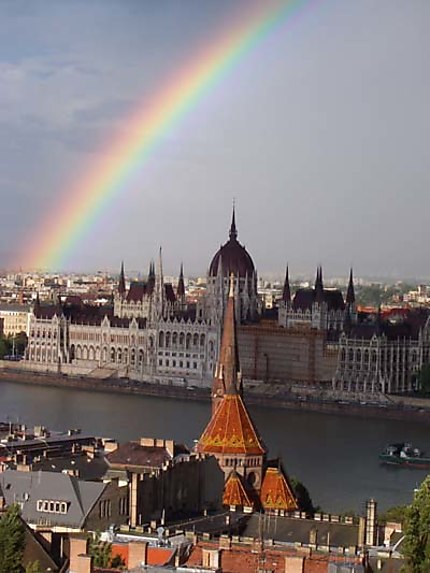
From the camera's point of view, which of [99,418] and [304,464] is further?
[99,418]

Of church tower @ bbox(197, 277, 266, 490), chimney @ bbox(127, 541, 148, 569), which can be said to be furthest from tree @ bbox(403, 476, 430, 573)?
church tower @ bbox(197, 277, 266, 490)

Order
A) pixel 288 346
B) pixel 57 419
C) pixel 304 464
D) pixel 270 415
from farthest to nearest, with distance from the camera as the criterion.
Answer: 1. pixel 288 346
2. pixel 270 415
3. pixel 57 419
4. pixel 304 464

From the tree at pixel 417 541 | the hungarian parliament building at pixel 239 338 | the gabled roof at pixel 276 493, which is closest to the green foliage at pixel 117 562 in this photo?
the tree at pixel 417 541

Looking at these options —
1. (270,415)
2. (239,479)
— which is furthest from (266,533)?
(270,415)

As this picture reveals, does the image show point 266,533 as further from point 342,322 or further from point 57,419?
point 342,322

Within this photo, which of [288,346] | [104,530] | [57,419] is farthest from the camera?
[288,346]

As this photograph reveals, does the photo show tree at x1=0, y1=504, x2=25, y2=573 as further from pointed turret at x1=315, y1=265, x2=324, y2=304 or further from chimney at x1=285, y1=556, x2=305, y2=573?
pointed turret at x1=315, y1=265, x2=324, y2=304
